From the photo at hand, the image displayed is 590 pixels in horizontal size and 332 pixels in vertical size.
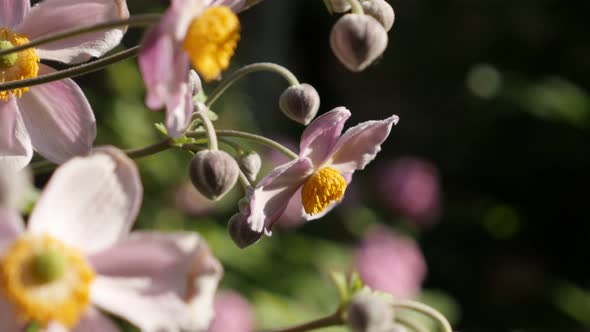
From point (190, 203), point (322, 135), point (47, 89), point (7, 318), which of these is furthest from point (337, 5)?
point (190, 203)

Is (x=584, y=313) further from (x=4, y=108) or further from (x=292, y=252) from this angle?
(x=4, y=108)

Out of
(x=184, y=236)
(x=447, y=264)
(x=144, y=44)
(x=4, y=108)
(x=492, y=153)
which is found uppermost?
(x=144, y=44)

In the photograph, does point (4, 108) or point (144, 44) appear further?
point (4, 108)

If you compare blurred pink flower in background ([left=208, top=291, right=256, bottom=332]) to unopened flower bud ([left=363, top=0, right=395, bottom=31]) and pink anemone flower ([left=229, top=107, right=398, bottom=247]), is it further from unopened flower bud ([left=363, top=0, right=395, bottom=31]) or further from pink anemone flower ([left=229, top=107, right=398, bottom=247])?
unopened flower bud ([left=363, top=0, right=395, bottom=31])

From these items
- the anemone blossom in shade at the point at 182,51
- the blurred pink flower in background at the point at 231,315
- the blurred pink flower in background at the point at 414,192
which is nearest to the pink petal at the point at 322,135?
the anemone blossom in shade at the point at 182,51

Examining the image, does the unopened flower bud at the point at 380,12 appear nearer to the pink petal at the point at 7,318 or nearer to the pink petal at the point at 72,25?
the pink petal at the point at 72,25

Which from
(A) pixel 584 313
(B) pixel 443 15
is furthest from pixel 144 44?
(B) pixel 443 15
